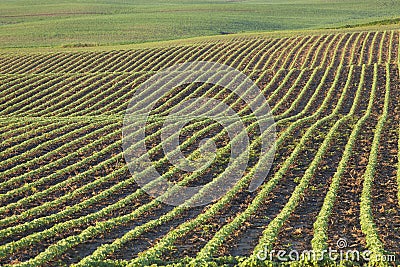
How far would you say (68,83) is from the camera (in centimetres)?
3158

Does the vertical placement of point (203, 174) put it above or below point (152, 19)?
below

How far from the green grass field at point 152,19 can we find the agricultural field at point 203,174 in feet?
68.1

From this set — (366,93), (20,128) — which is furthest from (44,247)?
(366,93)

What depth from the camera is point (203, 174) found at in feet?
55.8

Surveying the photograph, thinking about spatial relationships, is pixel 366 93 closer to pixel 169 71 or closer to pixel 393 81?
pixel 393 81

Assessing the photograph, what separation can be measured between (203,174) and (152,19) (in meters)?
48.1

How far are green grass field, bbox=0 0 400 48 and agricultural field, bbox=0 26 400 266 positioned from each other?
20.8 m

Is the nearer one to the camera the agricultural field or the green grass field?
the agricultural field

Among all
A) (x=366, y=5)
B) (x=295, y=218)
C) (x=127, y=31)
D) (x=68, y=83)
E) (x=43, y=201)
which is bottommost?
(x=295, y=218)

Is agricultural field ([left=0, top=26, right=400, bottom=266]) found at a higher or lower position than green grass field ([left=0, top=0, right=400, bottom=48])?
lower

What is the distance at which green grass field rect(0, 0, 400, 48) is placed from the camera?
175 feet

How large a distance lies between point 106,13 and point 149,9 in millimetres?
6134

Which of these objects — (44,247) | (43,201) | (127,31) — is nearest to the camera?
(44,247)

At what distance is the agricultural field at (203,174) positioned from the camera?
39.6 feet
